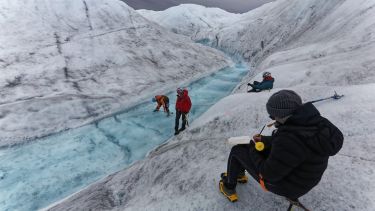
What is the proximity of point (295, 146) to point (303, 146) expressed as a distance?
76 millimetres

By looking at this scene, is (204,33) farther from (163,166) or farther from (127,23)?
(163,166)

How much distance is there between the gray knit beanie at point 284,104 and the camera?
2881 mm

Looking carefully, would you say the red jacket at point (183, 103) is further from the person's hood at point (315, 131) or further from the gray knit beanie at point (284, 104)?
the person's hood at point (315, 131)

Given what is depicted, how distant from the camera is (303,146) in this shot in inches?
110

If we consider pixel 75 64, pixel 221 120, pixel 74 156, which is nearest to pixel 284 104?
pixel 221 120

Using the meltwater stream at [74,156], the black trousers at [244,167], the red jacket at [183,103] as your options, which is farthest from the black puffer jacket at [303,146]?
the red jacket at [183,103]

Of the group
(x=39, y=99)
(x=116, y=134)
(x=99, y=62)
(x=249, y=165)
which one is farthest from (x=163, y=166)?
(x=99, y=62)

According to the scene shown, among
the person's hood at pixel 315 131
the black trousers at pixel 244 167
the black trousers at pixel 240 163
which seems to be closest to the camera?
the person's hood at pixel 315 131

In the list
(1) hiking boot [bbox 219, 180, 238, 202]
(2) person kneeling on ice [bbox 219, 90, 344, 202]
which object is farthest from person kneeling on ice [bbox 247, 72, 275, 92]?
(2) person kneeling on ice [bbox 219, 90, 344, 202]

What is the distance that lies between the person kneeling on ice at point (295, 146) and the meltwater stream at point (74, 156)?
255 inches

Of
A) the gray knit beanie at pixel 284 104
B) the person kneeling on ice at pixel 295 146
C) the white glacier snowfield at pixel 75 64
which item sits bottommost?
the white glacier snowfield at pixel 75 64

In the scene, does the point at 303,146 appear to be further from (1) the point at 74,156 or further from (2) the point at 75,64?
(2) the point at 75,64

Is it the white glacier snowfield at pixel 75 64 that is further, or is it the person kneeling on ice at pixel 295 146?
the white glacier snowfield at pixel 75 64

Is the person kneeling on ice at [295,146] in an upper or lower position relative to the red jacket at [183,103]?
upper
